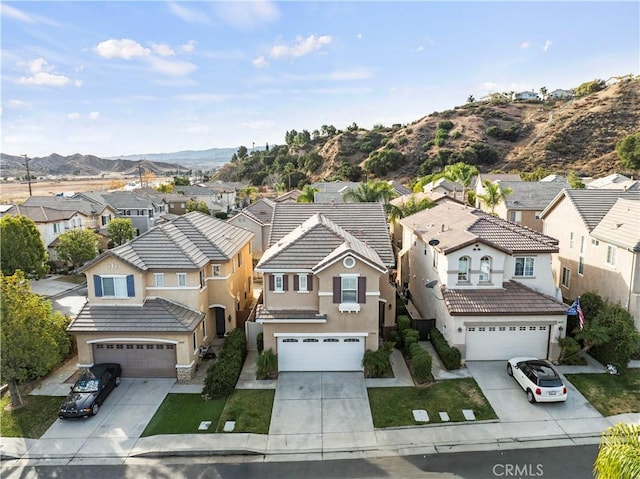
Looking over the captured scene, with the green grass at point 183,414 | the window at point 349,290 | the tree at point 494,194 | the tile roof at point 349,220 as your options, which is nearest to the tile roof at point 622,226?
the tile roof at point 349,220

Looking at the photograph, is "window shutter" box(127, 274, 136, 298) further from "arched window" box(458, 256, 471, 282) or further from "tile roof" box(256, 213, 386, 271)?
"arched window" box(458, 256, 471, 282)

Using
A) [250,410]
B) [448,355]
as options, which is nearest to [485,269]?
[448,355]

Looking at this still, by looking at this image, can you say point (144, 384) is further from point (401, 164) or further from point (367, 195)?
point (401, 164)

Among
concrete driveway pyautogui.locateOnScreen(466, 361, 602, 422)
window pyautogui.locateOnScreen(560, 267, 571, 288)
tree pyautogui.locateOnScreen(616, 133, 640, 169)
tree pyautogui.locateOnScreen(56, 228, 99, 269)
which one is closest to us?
concrete driveway pyautogui.locateOnScreen(466, 361, 602, 422)

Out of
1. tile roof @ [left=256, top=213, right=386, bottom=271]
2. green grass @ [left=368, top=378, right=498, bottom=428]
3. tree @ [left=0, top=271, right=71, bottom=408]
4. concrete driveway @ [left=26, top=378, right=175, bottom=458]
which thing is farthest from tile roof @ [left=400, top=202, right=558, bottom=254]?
tree @ [left=0, top=271, right=71, bottom=408]

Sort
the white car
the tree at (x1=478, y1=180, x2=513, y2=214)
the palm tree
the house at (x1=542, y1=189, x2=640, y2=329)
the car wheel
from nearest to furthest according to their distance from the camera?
the white car < the car wheel < the house at (x1=542, y1=189, x2=640, y2=329) < the tree at (x1=478, y1=180, x2=513, y2=214) < the palm tree

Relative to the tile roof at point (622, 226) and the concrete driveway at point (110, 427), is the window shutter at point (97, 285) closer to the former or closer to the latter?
the concrete driveway at point (110, 427)

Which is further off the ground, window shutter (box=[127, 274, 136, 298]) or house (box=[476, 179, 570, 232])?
house (box=[476, 179, 570, 232])
